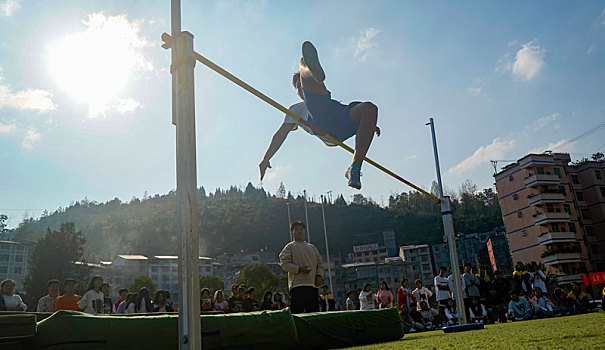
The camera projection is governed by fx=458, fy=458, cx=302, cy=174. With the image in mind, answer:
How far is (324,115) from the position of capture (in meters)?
4.12

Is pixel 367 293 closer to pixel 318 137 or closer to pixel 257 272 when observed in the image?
pixel 318 137

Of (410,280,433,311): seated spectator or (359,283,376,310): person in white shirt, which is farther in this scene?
(410,280,433,311): seated spectator

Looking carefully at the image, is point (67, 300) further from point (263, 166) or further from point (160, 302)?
point (263, 166)

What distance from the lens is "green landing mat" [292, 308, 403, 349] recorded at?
13.5ft

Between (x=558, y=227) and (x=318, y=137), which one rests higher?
(x=558, y=227)

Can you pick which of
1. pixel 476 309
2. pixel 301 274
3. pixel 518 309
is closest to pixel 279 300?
pixel 476 309

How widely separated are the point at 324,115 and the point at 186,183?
6.92 feet

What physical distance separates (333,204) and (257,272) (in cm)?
5934

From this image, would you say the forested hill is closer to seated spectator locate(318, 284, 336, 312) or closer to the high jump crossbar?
seated spectator locate(318, 284, 336, 312)

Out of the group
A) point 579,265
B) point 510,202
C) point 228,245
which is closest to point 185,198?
point 579,265

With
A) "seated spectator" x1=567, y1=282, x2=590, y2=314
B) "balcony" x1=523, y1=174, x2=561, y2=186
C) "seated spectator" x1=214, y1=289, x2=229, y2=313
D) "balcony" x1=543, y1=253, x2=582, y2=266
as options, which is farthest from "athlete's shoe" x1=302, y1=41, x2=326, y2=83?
"balcony" x1=523, y1=174, x2=561, y2=186

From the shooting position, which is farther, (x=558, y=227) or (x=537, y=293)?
(x=558, y=227)

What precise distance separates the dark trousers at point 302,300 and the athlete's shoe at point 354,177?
147 centimetres

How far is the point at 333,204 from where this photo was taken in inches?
4205
